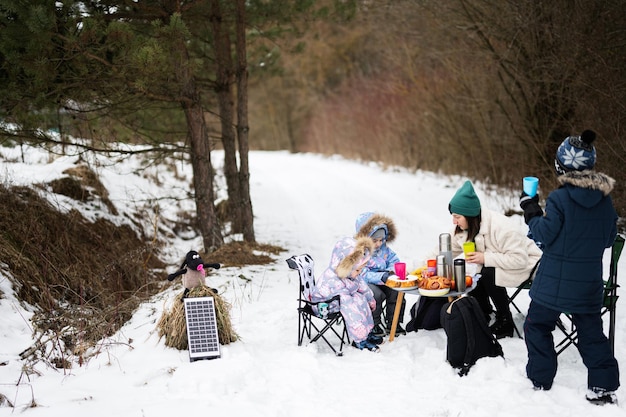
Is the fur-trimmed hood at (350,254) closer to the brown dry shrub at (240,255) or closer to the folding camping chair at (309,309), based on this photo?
the folding camping chair at (309,309)

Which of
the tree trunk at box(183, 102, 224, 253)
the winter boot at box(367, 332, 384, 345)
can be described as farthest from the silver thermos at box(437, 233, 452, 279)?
the tree trunk at box(183, 102, 224, 253)

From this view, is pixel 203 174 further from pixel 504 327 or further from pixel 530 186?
pixel 530 186

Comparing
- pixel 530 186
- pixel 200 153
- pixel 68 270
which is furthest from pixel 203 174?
pixel 530 186

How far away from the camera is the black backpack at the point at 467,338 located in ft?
15.5

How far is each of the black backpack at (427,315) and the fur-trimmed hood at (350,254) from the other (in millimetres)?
754

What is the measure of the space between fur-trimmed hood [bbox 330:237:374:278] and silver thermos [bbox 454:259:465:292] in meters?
0.80

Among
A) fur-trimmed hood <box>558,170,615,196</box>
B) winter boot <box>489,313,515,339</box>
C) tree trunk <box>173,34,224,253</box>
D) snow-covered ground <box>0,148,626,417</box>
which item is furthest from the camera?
tree trunk <box>173,34,224,253</box>

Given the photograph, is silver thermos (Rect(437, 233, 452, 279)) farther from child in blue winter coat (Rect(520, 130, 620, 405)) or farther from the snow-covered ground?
child in blue winter coat (Rect(520, 130, 620, 405))

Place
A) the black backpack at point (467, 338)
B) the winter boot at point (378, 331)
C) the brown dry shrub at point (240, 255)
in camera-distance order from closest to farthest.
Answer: the black backpack at point (467, 338)
the winter boot at point (378, 331)
the brown dry shrub at point (240, 255)

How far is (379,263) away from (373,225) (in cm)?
42

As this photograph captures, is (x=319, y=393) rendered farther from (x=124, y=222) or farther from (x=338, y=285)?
(x=124, y=222)

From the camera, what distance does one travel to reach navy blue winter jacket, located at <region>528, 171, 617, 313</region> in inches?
156

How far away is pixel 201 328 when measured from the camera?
4.93 m

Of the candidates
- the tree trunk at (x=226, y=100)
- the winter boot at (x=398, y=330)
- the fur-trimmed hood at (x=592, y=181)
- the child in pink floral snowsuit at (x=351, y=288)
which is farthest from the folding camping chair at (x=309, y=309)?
the tree trunk at (x=226, y=100)
